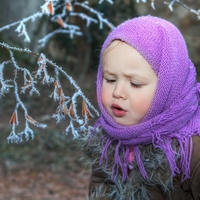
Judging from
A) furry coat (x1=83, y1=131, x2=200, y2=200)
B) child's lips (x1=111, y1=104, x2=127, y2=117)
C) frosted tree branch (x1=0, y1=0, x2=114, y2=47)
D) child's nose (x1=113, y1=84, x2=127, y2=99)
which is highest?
frosted tree branch (x1=0, y1=0, x2=114, y2=47)

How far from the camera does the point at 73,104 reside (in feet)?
6.40

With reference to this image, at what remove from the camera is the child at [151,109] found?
1.91m

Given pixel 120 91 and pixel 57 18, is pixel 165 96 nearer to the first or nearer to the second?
pixel 120 91

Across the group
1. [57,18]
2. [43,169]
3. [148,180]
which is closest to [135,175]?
[148,180]

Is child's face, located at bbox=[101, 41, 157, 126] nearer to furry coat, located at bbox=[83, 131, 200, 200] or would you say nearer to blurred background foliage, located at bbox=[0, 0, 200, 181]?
furry coat, located at bbox=[83, 131, 200, 200]

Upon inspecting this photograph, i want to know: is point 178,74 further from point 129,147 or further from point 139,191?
point 139,191

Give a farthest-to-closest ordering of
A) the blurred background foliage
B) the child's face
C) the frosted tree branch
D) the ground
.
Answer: the blurred background foliage, the ground, the frosted tree branch, the child's face

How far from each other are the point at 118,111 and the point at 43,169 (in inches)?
125

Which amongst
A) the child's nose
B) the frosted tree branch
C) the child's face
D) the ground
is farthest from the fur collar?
the ground

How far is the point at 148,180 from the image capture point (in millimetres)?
2084

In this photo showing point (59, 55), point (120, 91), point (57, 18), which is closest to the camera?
point (120, 91)

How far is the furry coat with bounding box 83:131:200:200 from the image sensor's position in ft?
6.57

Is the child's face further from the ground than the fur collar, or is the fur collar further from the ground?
the child's face

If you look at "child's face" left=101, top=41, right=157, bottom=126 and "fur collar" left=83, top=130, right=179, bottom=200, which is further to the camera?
"fur collar" left=83, top=130, right=179, bottom=200
